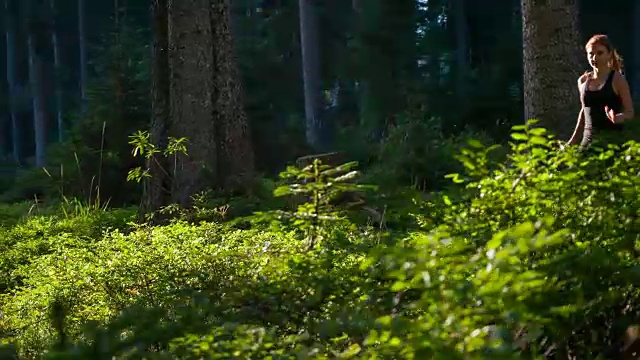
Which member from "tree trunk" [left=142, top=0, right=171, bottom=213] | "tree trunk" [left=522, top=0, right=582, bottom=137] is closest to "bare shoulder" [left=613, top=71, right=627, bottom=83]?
"tree trunk" [left=522, top=0, right=582, bottom=137]

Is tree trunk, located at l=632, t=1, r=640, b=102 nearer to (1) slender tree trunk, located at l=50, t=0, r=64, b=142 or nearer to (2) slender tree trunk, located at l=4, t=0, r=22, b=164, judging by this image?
(1) slender tree trunk, located at l=50, t=0, r=64, b=142

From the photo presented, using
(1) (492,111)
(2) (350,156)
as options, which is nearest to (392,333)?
(2) (350,156)

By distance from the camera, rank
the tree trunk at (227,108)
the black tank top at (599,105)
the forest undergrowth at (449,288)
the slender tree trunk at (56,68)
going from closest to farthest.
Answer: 1. the forest undergrowth at (449,288)
2. the black tank top at (599,105)
3. the tree trunk at (227,108)
4. the slender tree trunk at (56,68)

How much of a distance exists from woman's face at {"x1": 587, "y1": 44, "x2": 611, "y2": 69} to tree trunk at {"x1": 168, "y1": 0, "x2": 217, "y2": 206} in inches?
184

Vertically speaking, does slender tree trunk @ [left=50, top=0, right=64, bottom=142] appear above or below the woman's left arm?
above

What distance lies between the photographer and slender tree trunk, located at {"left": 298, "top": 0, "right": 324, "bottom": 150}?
93.9 feet

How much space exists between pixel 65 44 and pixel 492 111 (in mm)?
33854

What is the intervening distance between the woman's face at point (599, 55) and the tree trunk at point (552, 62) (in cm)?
130

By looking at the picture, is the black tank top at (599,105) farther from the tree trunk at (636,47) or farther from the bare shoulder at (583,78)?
the tree trunk at (636,47)

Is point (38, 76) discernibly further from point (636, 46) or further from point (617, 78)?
point (617, 78)

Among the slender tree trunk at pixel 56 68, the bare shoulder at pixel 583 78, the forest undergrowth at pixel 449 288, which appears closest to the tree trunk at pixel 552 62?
the bare shoulder at pixel 583 78

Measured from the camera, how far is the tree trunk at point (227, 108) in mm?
10922

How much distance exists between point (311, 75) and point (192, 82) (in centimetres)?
1905

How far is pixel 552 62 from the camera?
28.9 ft
